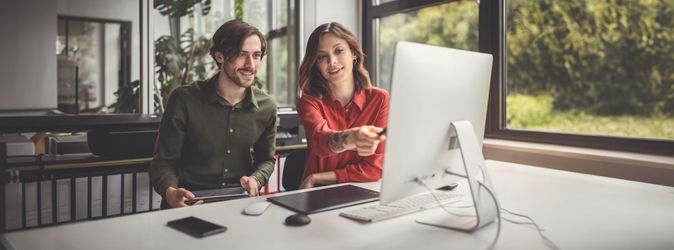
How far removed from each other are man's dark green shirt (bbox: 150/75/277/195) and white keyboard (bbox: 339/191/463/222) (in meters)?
0.61

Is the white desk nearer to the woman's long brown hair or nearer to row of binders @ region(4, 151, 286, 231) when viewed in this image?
the woman's long brown hair

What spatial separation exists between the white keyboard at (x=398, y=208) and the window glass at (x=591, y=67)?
128 centimetres

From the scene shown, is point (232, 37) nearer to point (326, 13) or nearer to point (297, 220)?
point (297, 220)

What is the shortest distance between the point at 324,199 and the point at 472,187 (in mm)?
464

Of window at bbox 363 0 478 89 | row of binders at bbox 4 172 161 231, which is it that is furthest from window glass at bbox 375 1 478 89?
row of binders at bbox 4 172 161 231

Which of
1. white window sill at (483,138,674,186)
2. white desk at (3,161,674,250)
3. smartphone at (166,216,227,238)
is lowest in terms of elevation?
white desk at (3,161,674,250)

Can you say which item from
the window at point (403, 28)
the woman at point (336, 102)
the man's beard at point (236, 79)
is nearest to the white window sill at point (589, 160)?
the woman at point (336, 102)

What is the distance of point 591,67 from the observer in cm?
309

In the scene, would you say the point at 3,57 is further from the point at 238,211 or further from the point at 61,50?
the point at 238,211

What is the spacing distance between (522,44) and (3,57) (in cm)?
295

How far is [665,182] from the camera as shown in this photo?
1.96m

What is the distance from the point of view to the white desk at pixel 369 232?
109 centimetres

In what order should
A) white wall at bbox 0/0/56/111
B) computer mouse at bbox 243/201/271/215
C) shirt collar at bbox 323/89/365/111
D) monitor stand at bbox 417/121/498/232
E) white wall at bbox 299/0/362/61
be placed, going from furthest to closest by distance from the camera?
white wall at bbox 299/0/362/61, white wall at bbox 0/0/56/111, shirt collar at bbox 323/89/365/111, computer mouse at bbox 243/201/271/215, monitor stand at bbox 417/121/498/232

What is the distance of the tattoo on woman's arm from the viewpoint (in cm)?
153
